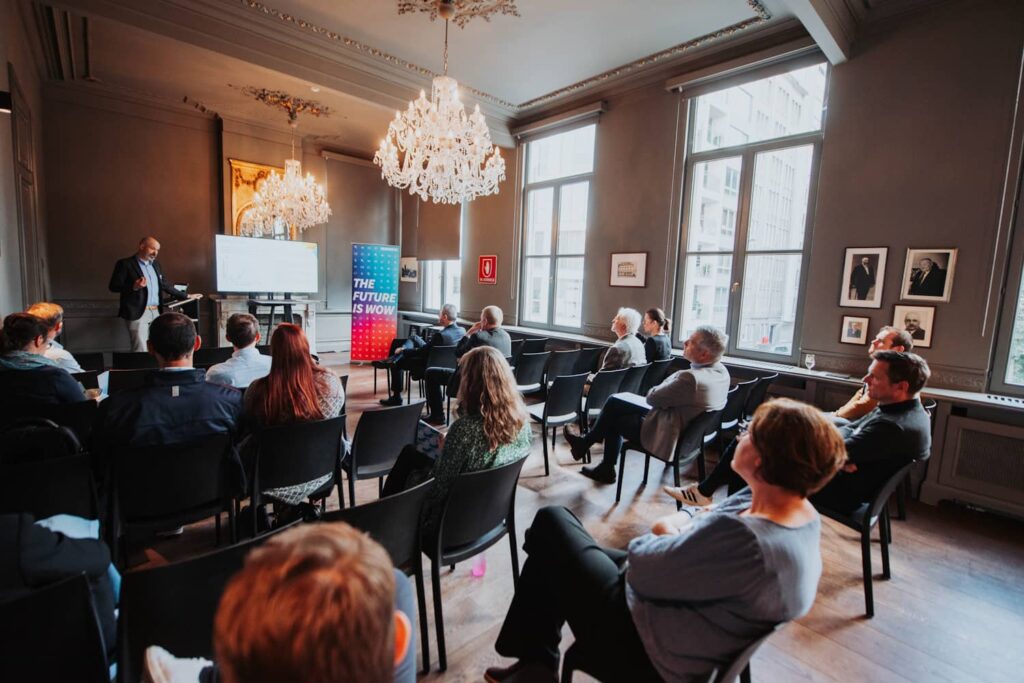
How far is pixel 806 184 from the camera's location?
4363 mm

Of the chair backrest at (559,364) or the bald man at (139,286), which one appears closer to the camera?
the chair backrest at (559,364)

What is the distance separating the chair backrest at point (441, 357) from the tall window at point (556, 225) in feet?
6.92

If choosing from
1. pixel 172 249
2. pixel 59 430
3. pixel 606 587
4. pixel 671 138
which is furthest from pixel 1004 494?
pixel 172 249

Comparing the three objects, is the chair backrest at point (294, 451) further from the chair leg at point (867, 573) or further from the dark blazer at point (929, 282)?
the dark blazer at point (929, 282)

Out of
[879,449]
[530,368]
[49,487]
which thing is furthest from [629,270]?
[49,487]

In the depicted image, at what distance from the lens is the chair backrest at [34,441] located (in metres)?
1.75

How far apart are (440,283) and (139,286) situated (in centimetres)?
455

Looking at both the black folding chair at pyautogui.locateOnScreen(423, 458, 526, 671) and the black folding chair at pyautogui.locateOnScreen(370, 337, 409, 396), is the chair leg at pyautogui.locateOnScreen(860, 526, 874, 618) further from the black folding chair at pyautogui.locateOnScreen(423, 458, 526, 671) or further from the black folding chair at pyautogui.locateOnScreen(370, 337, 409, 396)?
the black folding chair at pyautogui.locateOnScreen(370, 337, 409, 396)

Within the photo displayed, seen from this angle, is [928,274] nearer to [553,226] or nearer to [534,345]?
[534,345]

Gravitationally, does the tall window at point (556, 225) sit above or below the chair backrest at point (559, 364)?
above

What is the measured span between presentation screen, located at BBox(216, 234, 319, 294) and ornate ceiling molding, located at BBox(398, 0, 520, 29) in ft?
14.5

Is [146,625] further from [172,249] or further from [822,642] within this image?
[172,249]

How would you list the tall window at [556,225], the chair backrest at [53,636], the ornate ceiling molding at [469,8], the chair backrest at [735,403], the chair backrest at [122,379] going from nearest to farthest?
the chair backrest at [53,636] → the chair backrest at [122,379] → the chair backrest at [735,403] → the ornate ceiling molding at [469,8] → the tall window at [556,225]

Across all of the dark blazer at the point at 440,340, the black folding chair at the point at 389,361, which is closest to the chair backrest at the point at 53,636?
the dark blazer at the point at 440,340
